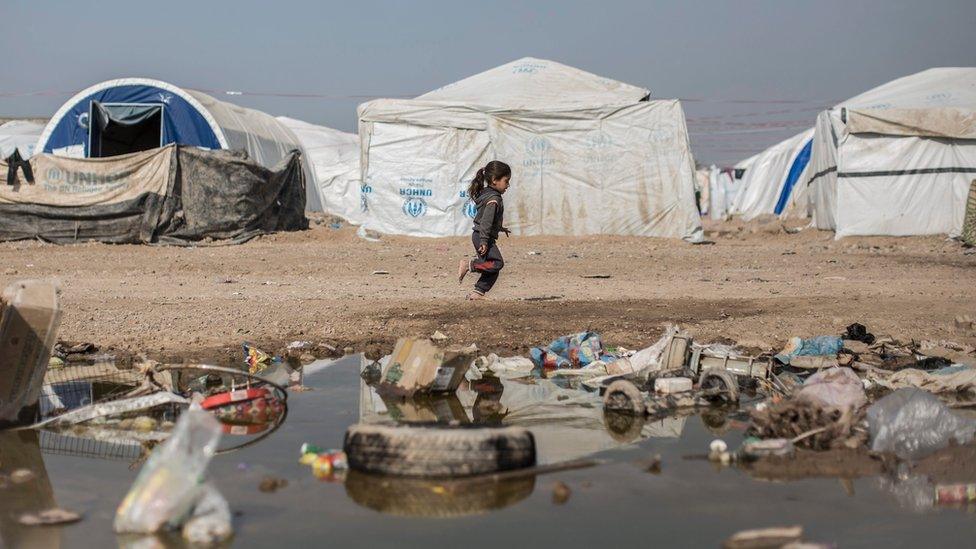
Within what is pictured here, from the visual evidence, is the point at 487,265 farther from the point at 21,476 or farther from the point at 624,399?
the point at 21,476

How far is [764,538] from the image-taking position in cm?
302

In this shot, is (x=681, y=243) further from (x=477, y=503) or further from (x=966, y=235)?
(x=477, y=503)

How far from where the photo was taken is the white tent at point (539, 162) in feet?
54.7

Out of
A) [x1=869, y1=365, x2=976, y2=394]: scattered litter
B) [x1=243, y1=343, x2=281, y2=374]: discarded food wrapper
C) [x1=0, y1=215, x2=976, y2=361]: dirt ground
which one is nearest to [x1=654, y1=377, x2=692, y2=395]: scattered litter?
[x1=869, y1=365, x2=976, y2=394]: scattered litter

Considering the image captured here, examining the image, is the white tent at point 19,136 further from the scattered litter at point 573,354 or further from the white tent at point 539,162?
the scattered litter at point 573,354

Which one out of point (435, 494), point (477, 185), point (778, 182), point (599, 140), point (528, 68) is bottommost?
point (435, 494)

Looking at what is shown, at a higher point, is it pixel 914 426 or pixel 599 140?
pixel 599 140

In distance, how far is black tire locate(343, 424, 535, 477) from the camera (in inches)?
143

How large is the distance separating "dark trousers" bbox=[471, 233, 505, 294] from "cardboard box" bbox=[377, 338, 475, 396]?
2429 mm

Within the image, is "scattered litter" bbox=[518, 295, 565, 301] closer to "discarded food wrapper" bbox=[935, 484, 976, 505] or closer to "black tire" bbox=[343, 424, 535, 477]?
"black tire" bbox=[343, 424, 535, 477]

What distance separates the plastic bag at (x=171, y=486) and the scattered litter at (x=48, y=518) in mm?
184

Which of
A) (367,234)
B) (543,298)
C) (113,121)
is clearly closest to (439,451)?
(543,298)

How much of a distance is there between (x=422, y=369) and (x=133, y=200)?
10911mm

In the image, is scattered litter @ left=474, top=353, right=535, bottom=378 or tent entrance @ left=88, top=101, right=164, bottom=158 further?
tent entrance @ left=88, top=101, right=164, bottom=158
